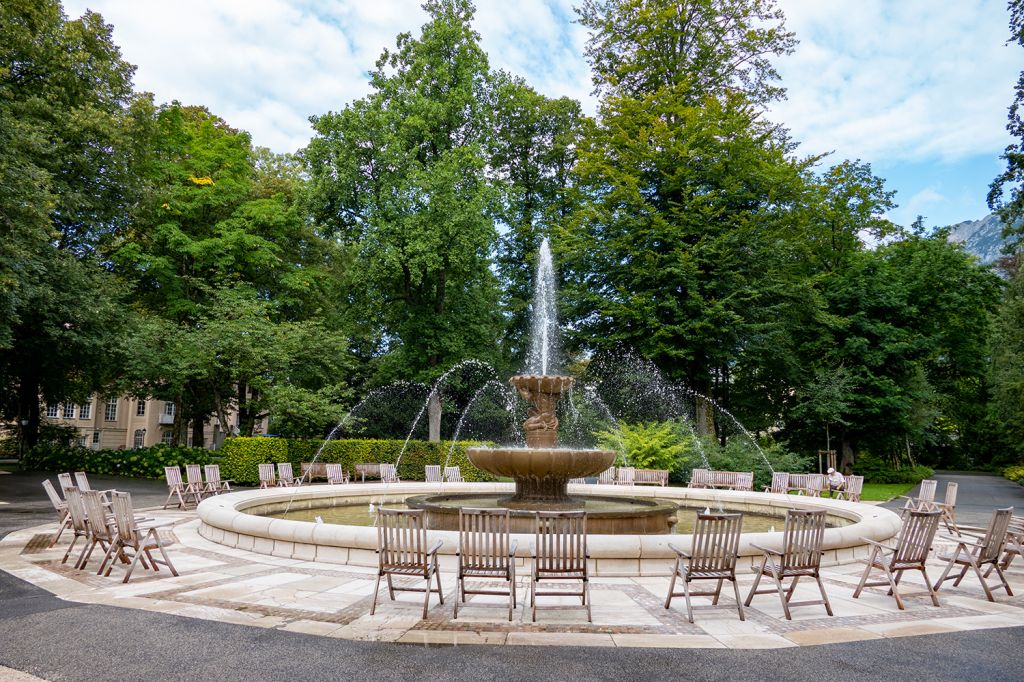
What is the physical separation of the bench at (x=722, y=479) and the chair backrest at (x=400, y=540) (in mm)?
13224

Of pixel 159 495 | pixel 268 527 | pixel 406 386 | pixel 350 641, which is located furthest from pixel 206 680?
pixel 406 386

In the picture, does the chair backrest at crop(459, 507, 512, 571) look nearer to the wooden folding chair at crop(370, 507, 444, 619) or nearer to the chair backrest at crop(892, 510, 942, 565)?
the wooden folding chair at crop(370, 507, 444, 619)

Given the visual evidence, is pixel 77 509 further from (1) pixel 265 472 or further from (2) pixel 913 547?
(2) pixel 913 547

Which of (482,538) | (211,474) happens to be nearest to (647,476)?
(211,474)

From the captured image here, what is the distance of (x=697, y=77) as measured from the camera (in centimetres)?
3017

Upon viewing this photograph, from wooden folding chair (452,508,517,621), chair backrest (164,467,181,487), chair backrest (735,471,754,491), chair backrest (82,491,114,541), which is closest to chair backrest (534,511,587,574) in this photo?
wooden folding chair (452,508,517,621)

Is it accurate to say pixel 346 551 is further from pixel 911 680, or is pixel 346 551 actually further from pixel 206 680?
pixel 911 680

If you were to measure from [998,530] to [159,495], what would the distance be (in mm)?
19962

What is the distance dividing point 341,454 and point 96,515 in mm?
16466

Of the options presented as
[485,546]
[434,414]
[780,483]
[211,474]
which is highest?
[434,414]

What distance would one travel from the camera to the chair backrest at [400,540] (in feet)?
21.7

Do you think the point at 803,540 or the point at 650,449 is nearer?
the point at 803,540

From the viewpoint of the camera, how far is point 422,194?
1132 inches

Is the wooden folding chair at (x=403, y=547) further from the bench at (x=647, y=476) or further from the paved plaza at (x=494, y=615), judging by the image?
the bench at (x=647, y=476)
